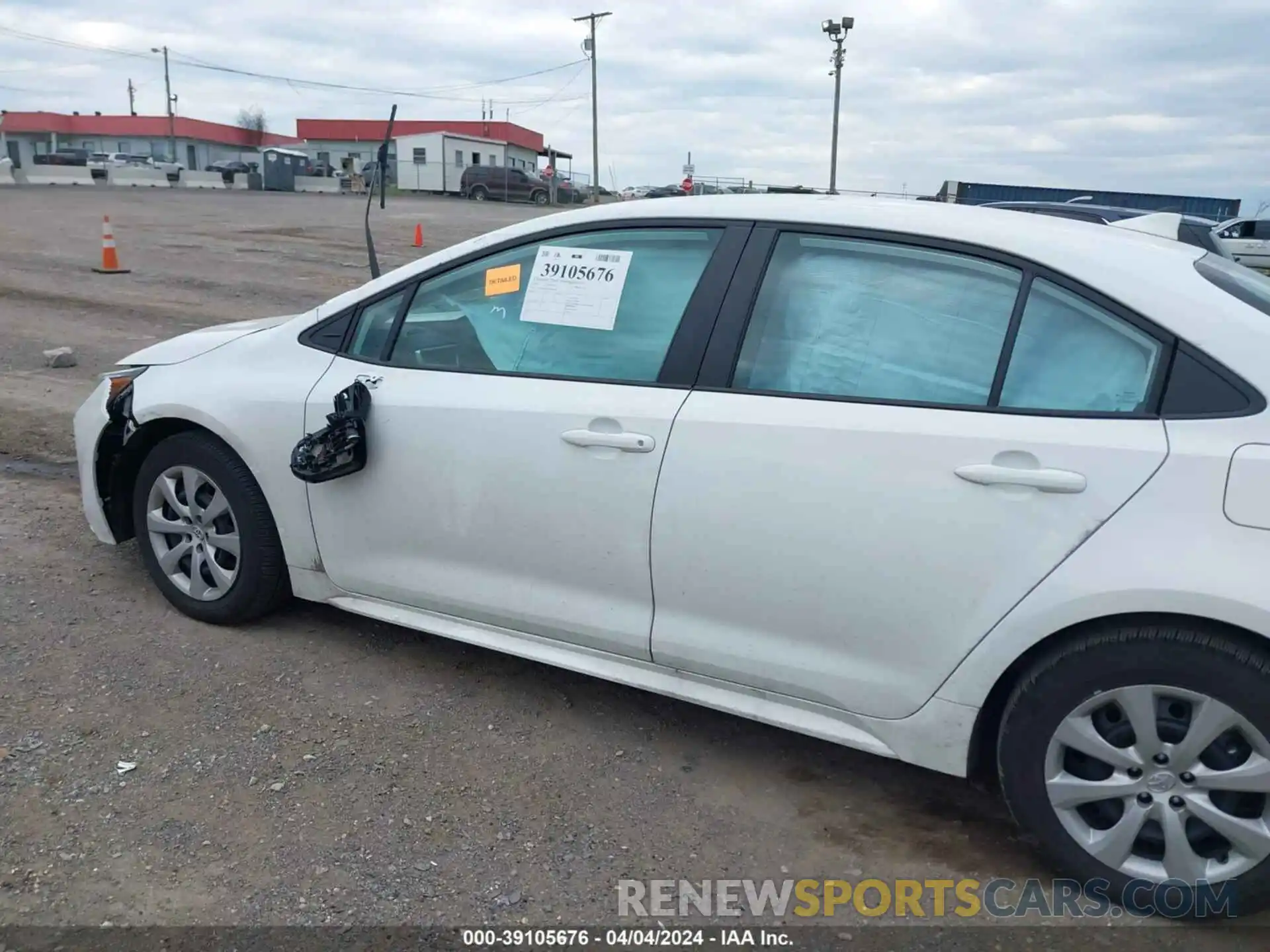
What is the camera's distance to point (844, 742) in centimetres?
283

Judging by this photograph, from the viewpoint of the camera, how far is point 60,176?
4225 centimetres

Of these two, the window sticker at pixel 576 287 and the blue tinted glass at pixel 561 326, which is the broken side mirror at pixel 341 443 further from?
the window sticker at pixel 576 287

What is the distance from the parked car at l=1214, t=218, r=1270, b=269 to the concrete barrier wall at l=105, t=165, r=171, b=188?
1572 inches

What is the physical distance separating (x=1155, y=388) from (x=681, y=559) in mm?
1290

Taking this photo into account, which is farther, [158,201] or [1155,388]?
[158,201]

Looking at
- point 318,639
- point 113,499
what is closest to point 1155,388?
point 318,639

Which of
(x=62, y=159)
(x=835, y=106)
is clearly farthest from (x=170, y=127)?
(x=835, y=106)

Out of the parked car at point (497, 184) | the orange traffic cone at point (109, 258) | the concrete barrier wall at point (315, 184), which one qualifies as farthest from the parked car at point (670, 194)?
the concrete barrier wall at point (315, 184)

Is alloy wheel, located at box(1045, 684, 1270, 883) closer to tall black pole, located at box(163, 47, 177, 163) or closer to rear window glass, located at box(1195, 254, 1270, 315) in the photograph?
rear window glass, located at box(1195, 254, 1270, 315)

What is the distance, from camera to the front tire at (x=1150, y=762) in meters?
2.31

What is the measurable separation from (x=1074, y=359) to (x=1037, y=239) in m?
0.35

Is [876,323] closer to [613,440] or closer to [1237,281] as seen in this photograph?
[613,440]

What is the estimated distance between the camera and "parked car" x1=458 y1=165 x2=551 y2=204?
156 ft

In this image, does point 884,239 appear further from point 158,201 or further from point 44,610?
point 158,201
